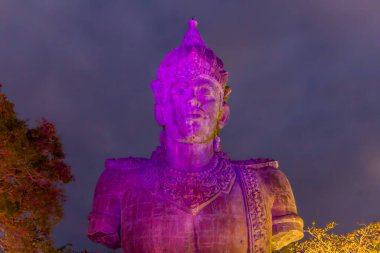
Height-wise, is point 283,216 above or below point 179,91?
below

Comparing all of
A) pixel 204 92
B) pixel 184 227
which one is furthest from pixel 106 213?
pixel 204 92

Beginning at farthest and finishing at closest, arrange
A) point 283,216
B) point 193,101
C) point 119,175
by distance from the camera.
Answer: point 119,175, point 283,216, point 193,101

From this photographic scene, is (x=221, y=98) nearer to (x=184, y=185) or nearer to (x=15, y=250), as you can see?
(x=184, y=185)

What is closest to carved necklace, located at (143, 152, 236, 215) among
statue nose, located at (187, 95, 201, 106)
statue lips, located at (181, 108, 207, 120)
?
statue lips, located at (181, 108, 207, 120)

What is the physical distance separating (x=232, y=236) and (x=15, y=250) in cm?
1226

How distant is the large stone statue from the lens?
6.14 meters

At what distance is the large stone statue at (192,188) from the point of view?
20.1 feet

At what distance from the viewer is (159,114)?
22.8 feet

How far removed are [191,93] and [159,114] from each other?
2.05 ft

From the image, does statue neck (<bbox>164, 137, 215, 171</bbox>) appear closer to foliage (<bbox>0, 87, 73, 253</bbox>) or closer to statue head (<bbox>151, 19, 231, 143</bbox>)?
statue head (<bbox>151, 19, 231, 143</bbox>)

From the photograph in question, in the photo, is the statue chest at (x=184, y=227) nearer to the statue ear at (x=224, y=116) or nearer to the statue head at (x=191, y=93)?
the statue head at (x=191, y=93)

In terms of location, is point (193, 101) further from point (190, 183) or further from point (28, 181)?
point (28, 181)

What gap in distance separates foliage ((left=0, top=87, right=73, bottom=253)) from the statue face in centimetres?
1132

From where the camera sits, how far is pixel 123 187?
6652 millimetres
